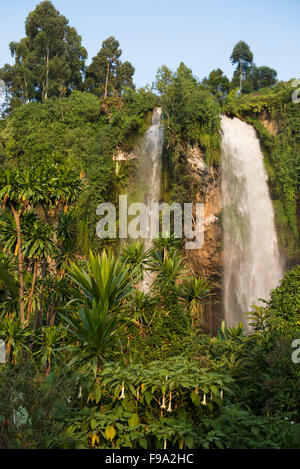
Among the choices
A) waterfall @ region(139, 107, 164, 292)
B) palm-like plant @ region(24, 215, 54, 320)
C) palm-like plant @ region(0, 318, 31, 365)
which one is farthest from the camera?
waterfall @ region(139, 107, 164, 292)

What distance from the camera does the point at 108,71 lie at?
39.1 metres

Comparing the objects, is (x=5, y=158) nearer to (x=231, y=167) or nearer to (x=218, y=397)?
(x=231, y=167)

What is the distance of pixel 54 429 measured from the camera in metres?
4.59

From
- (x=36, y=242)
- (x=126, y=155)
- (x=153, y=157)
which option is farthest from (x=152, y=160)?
(x=36, y=242)

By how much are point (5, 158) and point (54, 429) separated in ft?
73.5

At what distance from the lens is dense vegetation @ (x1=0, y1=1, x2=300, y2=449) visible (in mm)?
4766

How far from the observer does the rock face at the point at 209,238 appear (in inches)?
734

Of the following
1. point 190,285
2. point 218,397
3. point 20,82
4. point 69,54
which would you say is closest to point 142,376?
point 218,397

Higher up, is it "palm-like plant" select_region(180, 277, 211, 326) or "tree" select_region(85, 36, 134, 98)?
"tree" select_region(85, 36, 134, 98)


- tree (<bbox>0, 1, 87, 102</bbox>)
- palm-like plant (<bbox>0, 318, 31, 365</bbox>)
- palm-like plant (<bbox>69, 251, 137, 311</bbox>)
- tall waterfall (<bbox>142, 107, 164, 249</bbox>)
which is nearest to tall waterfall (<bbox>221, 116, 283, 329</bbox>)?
tall waterfall (<bbox>142, 107, 164, 249</bbox>)

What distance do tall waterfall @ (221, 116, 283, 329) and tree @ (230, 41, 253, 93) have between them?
28.0 metres

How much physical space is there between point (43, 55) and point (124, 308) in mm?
35168

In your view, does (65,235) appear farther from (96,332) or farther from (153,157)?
(153,157)

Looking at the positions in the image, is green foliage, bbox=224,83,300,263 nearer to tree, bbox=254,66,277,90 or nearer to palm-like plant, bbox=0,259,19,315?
palm-like plant, bbox=0,259,19,315
